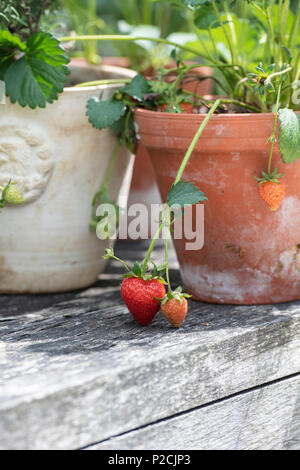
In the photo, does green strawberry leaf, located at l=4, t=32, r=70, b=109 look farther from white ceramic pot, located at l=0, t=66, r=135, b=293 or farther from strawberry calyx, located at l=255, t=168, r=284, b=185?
strawberry calyx, located at l=255, t=168, r=284, b=185

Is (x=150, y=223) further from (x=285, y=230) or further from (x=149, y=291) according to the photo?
(x=149, y=291)

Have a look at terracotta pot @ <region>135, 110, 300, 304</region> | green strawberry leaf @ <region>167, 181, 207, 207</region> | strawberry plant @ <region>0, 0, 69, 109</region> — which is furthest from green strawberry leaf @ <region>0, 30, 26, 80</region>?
green strawberry leaf @ <region>167, 181, 207, 207</region>

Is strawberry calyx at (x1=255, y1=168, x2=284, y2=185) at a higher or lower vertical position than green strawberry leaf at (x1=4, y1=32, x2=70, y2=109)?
lower

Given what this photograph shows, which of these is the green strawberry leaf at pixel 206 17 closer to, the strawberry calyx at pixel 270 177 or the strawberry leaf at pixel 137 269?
the strawberry calyx at pixel 270 177

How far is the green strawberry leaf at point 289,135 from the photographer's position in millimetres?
996

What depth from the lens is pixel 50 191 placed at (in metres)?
1.24

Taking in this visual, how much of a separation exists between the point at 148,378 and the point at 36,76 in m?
0.58

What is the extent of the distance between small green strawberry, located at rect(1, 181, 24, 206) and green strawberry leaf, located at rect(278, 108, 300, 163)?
46cm

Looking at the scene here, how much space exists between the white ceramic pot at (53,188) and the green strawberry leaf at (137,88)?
5 cm

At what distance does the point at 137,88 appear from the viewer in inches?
47.8

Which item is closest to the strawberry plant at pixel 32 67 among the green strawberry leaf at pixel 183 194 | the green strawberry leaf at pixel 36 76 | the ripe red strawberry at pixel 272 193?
the green strawberry leaf at pixel 36 76

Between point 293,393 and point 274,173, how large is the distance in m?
0.37

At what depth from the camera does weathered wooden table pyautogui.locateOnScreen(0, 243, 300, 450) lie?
0.79 meters

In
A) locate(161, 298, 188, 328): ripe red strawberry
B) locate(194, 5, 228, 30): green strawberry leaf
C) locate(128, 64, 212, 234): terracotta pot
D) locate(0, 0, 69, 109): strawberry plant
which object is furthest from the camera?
locate(128, 64, 212, 234): terracotta pot
